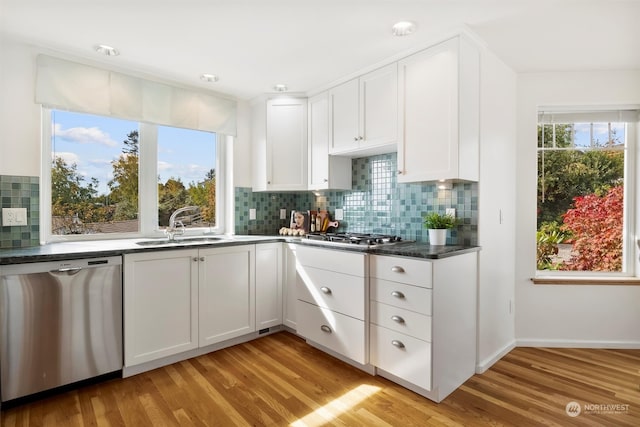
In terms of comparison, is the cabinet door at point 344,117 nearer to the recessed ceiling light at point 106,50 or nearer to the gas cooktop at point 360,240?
the gas cooktop at point 360,240

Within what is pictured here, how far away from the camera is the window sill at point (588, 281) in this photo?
9.11ft

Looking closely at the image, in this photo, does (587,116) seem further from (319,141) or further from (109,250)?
(109,250)

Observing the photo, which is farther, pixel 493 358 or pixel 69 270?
pixel 493 358

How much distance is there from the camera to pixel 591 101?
9.20 feet

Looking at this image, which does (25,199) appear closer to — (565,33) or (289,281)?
(289,281)

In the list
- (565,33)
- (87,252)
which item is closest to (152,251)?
(87,252)

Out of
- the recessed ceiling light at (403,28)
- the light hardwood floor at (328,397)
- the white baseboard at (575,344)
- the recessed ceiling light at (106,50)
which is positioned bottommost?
the light hardwood floor at (328,397)

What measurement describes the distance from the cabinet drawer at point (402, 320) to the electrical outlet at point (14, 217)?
2460mm

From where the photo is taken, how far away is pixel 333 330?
2.54m

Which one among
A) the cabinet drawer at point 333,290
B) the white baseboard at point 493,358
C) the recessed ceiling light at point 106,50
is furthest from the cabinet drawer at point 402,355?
the recessed ceiling light at point 106,50

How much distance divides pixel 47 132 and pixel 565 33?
3.67 metres

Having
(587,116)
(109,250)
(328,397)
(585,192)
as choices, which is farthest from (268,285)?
(587,116)

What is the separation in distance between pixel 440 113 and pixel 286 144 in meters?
1.58

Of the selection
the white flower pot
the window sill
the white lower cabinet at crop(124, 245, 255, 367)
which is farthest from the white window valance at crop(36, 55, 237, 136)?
the window sill
